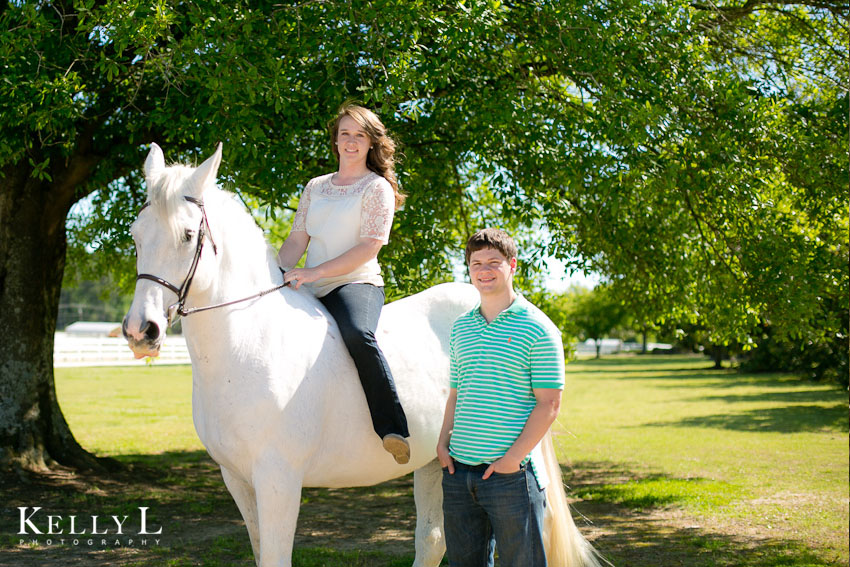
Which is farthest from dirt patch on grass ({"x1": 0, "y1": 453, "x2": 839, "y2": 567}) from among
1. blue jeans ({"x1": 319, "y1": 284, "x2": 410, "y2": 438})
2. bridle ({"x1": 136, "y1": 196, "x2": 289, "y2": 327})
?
bridle ({"x1": 136, "y1": 196, "x2": 289, "y2": 327})

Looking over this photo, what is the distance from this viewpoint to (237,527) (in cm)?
771

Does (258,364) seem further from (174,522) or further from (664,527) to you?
(664,527)

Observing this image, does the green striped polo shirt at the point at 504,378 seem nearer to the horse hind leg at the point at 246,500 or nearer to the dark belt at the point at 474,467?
the dark belt at the point at 474,467

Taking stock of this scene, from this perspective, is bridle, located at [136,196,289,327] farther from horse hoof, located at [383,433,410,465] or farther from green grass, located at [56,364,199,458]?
green grass, located at [56,364,199,458]

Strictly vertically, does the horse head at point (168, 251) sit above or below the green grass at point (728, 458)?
above

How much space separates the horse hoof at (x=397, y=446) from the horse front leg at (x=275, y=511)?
0.52 meters

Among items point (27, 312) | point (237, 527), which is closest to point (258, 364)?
point (237, 527)

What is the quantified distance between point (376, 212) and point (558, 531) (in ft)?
6.19

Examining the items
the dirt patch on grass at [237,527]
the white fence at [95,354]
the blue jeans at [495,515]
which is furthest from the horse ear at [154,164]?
the white fence at [95,354]

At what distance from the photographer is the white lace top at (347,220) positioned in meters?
3.77

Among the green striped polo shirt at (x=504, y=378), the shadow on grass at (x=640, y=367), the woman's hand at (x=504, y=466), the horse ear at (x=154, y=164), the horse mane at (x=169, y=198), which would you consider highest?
the horse ear at (x=154, y=164)

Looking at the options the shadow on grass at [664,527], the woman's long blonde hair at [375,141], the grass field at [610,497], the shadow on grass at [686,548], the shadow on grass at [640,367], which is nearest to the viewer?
the woman's long blonde hair at [375,141]

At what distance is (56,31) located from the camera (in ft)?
22.7

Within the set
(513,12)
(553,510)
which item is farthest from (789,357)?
(553,510)
